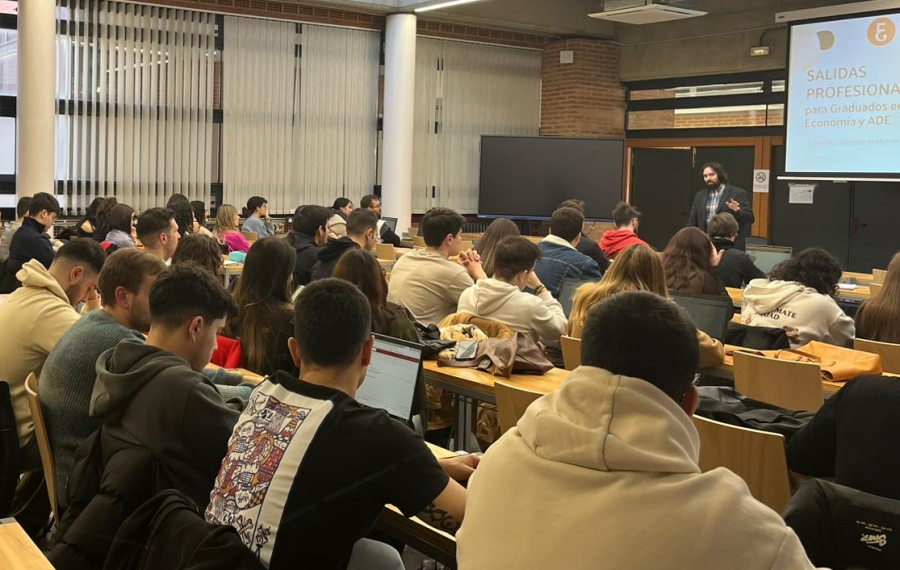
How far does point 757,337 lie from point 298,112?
8.54m

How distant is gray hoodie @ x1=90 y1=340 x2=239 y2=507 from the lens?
2.40m

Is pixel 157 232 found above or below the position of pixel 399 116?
below

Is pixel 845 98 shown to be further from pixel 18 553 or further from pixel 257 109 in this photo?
pixel 18 553

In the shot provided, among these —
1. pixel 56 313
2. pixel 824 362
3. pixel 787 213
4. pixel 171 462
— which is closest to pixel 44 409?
pixel 56 313

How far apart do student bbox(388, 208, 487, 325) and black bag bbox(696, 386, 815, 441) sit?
2194 mm

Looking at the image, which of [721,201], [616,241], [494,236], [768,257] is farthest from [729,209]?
[494,236]

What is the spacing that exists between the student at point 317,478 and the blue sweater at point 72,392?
0.90 metres

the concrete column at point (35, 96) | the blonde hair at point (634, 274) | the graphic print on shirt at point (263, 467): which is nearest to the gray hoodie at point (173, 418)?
the graphic print on shirt at point (263, 467)

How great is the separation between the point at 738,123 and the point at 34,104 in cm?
852

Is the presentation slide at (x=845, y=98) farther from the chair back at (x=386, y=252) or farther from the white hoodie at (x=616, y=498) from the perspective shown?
the white hoodie at (x=616, y=498)

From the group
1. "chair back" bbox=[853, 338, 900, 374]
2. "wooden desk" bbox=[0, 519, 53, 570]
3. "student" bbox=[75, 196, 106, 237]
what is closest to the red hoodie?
"chair back" bbox=[853, 338, 900, 374]

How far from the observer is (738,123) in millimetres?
12727

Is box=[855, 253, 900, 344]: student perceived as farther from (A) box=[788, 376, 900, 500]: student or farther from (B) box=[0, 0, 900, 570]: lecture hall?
(A) box=[788, 376, 900, 500]: student

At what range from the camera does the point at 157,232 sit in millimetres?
5770
